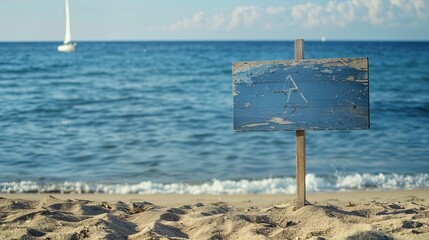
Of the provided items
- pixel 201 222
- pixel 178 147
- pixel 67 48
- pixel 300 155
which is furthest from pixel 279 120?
pixel 67 48

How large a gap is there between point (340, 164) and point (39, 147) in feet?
19.1

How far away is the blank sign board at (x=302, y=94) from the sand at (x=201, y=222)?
83 cm

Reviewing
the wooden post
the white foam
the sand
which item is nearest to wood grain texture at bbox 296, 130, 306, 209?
the wooden post

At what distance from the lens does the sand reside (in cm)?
439

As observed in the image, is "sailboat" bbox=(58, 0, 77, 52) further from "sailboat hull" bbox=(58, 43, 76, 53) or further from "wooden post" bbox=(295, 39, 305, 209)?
"wooden post" bbox=(295, 39, 305, 209)

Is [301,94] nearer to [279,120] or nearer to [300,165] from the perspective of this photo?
[279,120]

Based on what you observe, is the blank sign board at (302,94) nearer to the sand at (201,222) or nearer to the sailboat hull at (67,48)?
the sand at (201,222)

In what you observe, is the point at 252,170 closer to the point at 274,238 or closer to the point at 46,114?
the point at 274,238

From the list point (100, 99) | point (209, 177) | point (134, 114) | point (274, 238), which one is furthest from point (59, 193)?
point (100, 99)

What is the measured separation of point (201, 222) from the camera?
489 cm

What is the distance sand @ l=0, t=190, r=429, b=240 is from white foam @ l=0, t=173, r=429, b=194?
2.23 metres

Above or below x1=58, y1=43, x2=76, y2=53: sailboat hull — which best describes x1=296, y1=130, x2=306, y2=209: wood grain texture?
below

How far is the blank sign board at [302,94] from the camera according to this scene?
4.96 meters

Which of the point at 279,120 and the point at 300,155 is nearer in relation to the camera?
the point at 279,120
